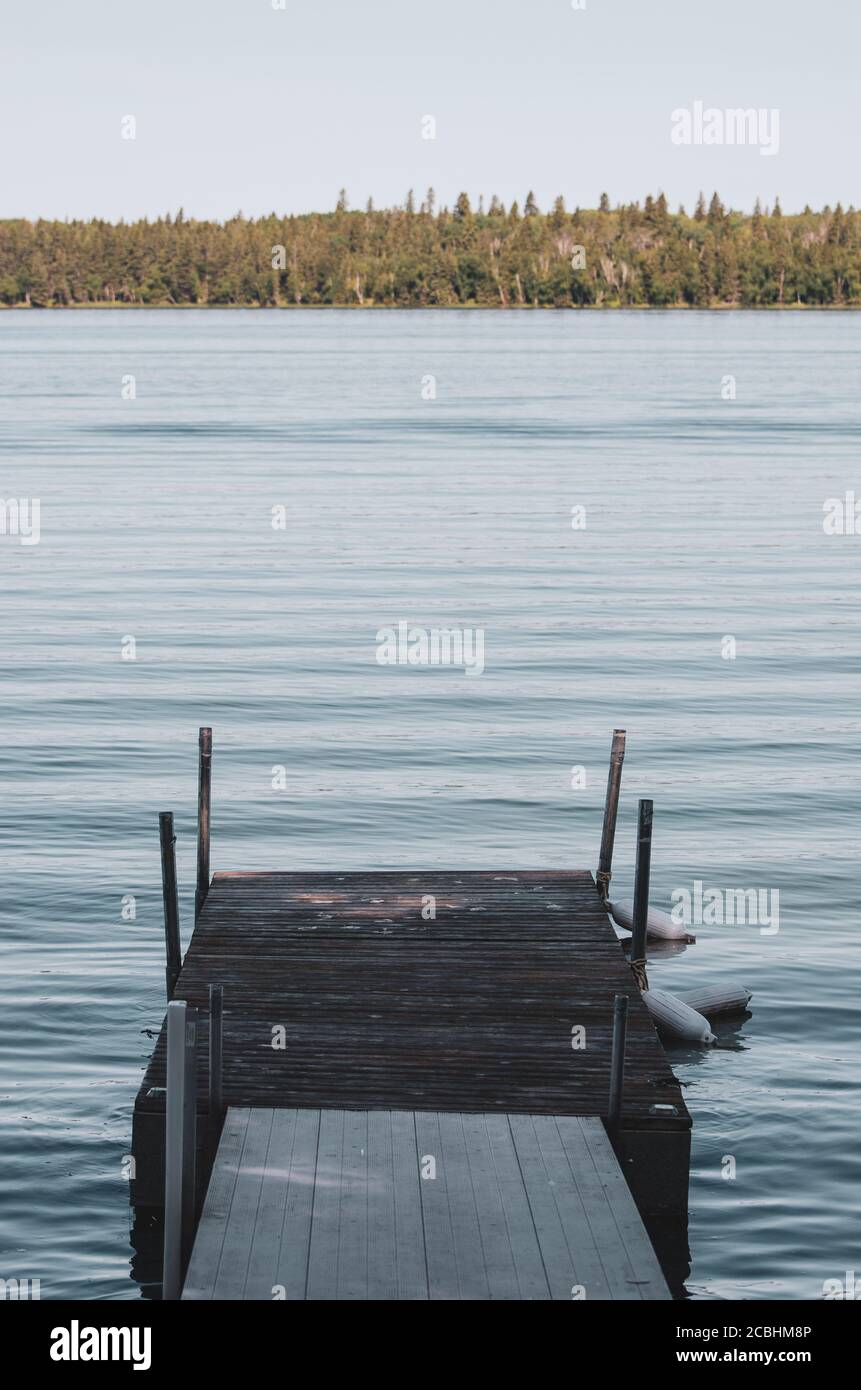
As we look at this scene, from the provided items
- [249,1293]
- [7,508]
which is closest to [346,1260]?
[249,1293]

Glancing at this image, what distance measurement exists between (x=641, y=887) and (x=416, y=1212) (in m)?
5.70

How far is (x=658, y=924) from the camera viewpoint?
18953 mm

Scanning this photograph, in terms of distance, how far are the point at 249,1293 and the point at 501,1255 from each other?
1508 millimetres

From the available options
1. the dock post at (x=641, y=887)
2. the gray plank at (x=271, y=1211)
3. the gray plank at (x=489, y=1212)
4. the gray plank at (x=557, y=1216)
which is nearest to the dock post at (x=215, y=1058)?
the gray plank at (x=271, y=1211)

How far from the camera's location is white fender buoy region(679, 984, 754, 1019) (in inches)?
680

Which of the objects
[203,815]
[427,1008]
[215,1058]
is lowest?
[427,1008]

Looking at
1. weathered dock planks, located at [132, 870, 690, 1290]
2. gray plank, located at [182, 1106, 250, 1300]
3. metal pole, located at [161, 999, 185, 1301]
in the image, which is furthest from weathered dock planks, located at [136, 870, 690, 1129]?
metal pole, located at [161, 999, 185, 1301]

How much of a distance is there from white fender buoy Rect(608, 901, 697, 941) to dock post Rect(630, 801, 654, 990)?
7.41ft

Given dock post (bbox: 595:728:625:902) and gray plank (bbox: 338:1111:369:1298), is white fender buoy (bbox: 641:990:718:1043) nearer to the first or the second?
dock post (bbox: 595:728:625:902)

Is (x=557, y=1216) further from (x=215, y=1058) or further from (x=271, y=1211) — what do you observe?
(x=215, y=1058)

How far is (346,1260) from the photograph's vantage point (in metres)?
10.5

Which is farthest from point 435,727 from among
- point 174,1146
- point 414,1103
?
point 174,1146

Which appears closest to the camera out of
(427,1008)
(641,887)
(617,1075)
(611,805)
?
(617,1075)
